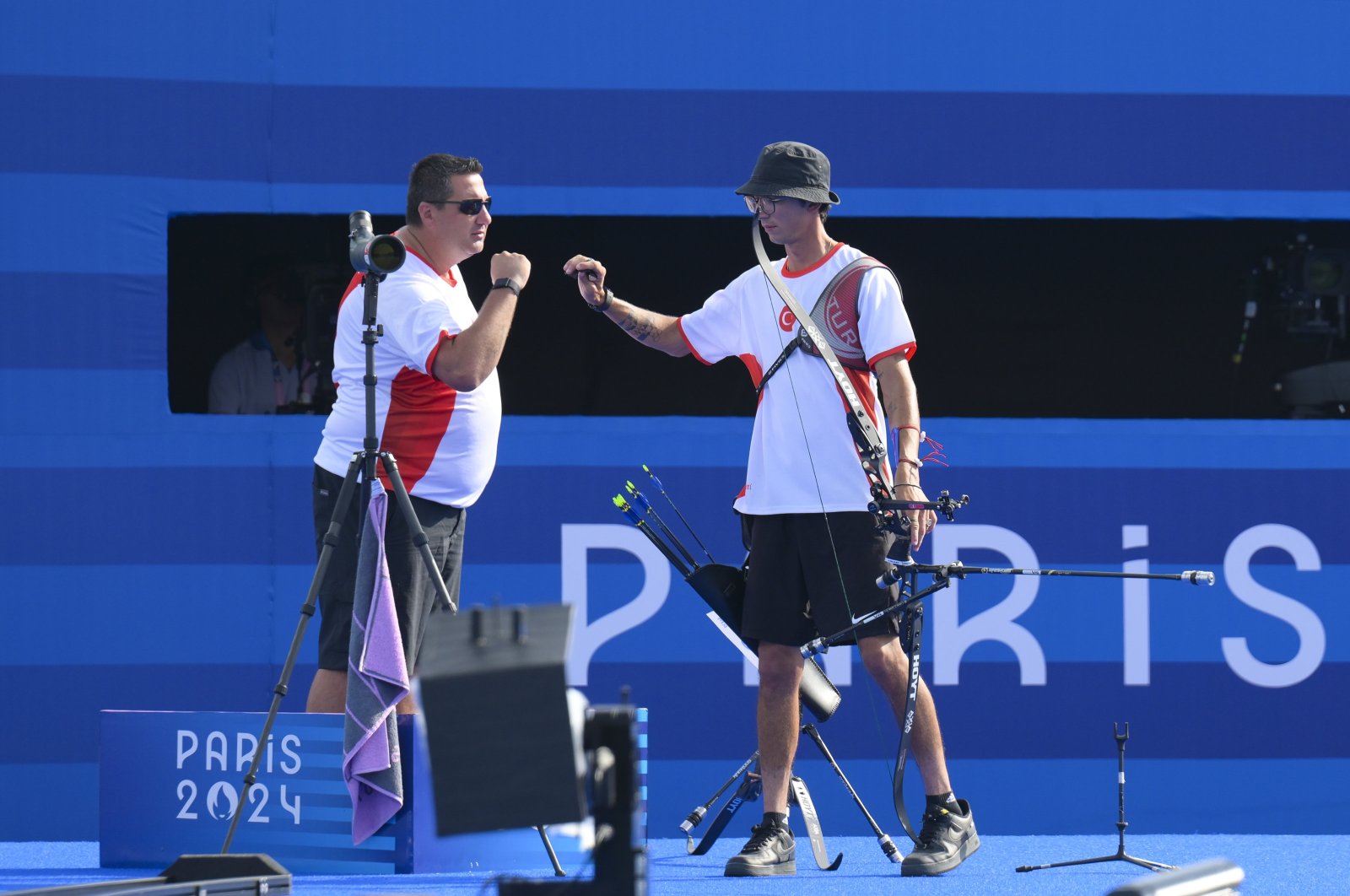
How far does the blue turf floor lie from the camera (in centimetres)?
398

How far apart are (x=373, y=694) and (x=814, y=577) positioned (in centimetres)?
113

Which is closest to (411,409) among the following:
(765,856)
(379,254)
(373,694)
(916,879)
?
(379,254)

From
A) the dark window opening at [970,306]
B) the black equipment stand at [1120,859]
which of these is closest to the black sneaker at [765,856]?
the black equipment stand at [1120,859]

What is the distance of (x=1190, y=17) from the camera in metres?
5.47

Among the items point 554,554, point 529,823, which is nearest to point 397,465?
point 554,554

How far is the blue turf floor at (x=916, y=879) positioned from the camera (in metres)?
3.98

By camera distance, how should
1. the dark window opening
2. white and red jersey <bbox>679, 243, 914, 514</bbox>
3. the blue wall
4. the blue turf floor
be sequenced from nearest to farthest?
the blue turf floor < white and red jersey <bbox>679, 243, 914, 514</bbox> < the blue wall < the dark window opening

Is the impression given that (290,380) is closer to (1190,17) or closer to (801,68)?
(801,68)

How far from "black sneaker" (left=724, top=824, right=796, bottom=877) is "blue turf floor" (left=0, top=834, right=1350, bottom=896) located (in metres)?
0.04

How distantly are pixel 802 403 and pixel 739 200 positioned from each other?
130cm

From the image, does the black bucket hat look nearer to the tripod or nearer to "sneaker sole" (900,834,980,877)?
the tripod

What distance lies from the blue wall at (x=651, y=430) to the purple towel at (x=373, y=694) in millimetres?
1143

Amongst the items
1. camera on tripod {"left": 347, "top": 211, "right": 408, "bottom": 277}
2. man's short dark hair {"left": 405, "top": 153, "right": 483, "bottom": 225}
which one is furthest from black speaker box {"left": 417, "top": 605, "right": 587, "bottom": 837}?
man's short dark hair {"left": 405, "top": 153, "right": 483, "bottom": 225}

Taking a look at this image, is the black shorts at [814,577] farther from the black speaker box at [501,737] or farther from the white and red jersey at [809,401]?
the black speaker box at [501,737]
